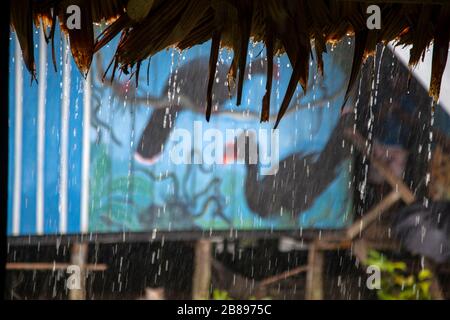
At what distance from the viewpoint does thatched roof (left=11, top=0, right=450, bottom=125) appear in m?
2.00

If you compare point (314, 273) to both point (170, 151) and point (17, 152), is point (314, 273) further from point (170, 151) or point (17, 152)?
point (17, 152)

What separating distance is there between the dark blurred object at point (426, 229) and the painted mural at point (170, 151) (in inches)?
18.0

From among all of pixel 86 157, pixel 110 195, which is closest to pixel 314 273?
pixel 110 195

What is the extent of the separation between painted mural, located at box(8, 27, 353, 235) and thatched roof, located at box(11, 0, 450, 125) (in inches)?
127

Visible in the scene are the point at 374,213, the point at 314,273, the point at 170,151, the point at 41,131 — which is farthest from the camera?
the point at 374,213

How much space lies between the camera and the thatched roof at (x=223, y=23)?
6.56ft

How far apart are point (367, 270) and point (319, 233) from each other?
0.50m

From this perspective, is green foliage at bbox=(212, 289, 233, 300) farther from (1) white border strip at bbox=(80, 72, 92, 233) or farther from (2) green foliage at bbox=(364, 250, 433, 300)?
(2) green foliage at bbox=(364, 250, 433, 300)

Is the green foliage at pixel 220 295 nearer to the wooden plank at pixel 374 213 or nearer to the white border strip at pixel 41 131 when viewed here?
the wooden plank at pixel 374 213

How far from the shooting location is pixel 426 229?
5.69 m

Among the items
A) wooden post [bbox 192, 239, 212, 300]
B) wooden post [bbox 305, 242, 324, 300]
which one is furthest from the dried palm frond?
wooden post [bbox 305, 242, 324, 300]

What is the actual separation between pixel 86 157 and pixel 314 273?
6.62ft
